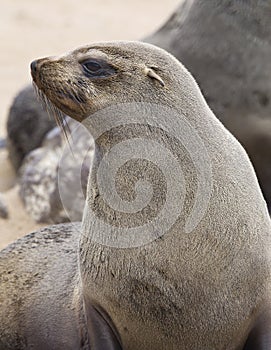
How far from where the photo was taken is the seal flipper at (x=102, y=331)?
178 inches

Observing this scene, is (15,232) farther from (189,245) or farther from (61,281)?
(189,245)

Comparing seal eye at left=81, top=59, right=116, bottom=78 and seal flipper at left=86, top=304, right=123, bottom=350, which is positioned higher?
seal eye at left=81, top=59, right=116, bottom=78

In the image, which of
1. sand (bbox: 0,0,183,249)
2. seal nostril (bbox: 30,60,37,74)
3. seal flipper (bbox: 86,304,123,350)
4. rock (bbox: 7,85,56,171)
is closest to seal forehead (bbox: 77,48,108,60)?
seal nostril (bbox: 30,60,37,74)

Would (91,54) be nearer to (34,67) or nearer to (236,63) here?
(34,67)

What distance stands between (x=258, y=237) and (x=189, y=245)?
31 centimetres

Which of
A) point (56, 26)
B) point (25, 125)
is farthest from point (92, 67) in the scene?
point (56, 26)

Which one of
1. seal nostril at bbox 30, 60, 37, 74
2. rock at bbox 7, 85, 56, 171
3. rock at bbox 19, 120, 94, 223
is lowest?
rock at bbox 7, 85, 56, 171

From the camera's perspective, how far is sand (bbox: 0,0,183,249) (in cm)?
1356

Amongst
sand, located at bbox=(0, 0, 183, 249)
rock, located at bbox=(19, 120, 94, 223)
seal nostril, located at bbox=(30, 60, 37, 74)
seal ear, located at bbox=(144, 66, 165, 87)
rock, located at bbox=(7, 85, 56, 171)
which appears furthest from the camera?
sand, located at bbox=(0, 0, 183, 249)

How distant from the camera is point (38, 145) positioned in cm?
910

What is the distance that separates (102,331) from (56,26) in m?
12.0

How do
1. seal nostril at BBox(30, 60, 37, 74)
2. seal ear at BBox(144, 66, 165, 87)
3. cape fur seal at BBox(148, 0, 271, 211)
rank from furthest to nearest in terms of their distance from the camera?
cape fur seal at BBox(148, 0, 271, 211)
seal nostril at BBox(30, 60, 37, 74)
seal ear at BBox(144, 66, 165, 87)

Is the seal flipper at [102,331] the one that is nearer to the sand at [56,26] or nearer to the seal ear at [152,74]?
the seal ear at [152,74]

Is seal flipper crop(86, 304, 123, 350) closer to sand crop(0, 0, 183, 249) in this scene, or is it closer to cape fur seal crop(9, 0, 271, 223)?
cape fur seal crop(9, 0, 271, 223)
